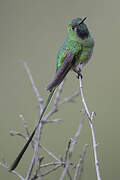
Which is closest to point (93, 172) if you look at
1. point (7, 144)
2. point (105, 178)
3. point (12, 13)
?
point (105, 178)

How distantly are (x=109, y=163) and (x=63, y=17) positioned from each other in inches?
68.5

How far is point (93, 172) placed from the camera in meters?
3.13

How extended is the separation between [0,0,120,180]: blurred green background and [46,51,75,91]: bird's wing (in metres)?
→ 1.51

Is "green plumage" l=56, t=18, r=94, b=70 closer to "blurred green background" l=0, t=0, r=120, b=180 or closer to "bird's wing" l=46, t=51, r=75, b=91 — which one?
"bird's wing" l=46, t=51, r=75, b=91

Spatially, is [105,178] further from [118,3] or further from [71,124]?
[118,3]

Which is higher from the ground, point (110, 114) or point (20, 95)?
point (20, 95)

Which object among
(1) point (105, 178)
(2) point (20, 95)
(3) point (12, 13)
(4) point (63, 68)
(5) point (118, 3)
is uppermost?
(3) point (12, 13)

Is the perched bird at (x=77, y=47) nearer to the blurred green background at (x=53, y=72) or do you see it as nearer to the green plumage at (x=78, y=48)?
the green plumage at (x=78, y=48)

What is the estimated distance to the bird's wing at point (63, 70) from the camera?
1568 millimetres

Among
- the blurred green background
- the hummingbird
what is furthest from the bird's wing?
the blurred green background

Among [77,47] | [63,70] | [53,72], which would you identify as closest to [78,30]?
[77,47]

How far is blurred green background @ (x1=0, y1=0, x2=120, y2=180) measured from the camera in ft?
11.1

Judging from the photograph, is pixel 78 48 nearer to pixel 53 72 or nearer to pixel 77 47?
pixel 77 47

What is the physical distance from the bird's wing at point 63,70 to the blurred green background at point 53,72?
1515 millimetres
